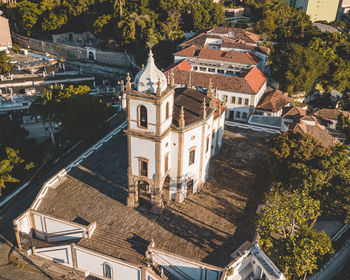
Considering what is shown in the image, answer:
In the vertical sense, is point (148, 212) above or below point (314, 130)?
below

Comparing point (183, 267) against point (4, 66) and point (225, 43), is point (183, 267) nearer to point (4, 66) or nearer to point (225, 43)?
point (225, 43)

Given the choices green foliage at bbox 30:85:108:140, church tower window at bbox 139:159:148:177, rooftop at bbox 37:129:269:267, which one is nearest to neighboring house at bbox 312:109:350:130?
rooftop at bbox 37:129:269:267

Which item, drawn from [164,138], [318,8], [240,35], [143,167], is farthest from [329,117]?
[318,8]

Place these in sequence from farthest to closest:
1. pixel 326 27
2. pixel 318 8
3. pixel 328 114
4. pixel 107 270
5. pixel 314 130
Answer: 1. pixel 318 8
2. pixel 326 27
3. pixel 328 114
4. pixel 314 130
5. pixel 107 270

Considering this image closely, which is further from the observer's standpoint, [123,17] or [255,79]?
[123,17]

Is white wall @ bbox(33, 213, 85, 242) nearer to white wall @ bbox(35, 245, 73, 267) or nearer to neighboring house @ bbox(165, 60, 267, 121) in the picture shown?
white wall @ bbox(35, 245, 73, 267)

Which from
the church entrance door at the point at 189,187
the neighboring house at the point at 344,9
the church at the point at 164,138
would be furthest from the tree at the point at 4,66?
the neighboring house at the point at 344,9

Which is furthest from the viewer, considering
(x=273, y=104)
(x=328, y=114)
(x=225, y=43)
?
(x=225, y=43)
